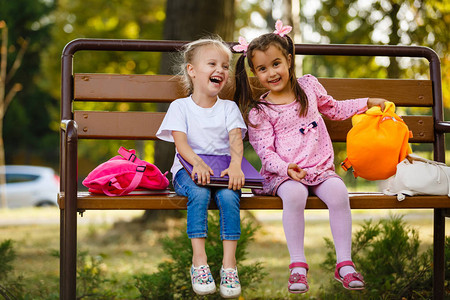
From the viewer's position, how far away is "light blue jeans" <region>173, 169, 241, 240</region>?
266cm

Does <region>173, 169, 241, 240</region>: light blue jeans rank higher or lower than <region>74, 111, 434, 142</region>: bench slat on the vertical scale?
lower

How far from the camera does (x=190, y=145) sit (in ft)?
9.97

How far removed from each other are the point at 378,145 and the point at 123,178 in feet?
4.17

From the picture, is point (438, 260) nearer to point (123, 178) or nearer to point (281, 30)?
point (281, 30)

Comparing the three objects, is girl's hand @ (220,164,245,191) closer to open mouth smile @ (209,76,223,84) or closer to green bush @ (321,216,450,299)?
open mouth smile @ (209,76,223,84)

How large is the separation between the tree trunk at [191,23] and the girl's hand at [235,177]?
3.02 m

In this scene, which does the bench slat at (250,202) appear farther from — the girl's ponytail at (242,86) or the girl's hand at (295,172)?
the girl's ponytail at (242,86)

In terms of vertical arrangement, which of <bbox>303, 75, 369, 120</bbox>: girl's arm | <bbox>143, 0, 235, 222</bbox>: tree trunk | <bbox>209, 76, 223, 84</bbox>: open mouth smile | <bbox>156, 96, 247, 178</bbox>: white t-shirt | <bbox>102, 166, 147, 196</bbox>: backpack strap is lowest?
<bbox>102, 166, 147, 196</bbox>: backpack strap

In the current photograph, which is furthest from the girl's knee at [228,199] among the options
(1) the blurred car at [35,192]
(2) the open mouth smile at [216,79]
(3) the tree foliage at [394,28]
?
(1) the blurred car at [35,192]

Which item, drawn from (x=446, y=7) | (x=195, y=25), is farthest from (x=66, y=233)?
(x=446, y=7)

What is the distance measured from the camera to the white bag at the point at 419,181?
290 centimetres

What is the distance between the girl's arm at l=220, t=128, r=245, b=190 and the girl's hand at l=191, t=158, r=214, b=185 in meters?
0.07

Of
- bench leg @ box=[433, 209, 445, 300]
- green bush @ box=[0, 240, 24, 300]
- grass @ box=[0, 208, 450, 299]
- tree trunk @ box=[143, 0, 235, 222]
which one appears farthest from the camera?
tree trunk @ box=[143, 0, 235, 222]

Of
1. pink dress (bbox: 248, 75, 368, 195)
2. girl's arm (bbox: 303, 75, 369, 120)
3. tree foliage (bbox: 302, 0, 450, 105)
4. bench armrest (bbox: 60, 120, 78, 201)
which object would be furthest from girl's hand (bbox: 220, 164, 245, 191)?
tree foliage (bbox: 302, 0, 450, 105)
